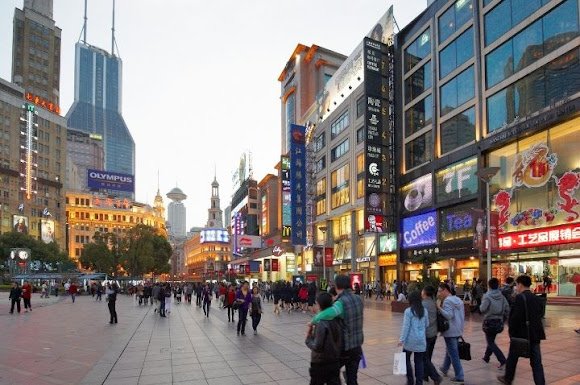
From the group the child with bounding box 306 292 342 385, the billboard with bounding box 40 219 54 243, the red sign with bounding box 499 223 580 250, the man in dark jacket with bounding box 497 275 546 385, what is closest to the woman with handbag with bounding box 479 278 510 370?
the man in dark jacket with bounding box 497 275 546 385

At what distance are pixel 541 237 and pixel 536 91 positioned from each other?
8.91 meters

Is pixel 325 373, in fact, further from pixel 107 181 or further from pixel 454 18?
pixel 107 181

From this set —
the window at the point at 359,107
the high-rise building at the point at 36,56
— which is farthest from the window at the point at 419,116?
the high-rise building at the point at 36,56

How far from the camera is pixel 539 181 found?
3006 cm

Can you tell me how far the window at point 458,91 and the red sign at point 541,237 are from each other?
Answer: 1137cm

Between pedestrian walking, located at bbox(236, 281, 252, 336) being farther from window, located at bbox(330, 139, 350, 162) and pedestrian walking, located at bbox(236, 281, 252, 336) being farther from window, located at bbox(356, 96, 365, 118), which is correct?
window, located at bbox(330, 139, 350, 162)

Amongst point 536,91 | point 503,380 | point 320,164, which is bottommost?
point 503,380

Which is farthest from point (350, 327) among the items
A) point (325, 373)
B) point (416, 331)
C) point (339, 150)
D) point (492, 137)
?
point (339, 150)

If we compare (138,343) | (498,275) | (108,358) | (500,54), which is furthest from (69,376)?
(500,54)

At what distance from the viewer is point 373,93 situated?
45625 mm

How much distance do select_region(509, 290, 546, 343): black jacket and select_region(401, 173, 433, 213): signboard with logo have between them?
3463 cm

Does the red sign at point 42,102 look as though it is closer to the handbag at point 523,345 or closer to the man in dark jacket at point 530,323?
the man in dark jacket at point 530,323

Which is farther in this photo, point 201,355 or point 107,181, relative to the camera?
point 107,181

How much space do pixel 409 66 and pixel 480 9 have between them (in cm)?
1058
